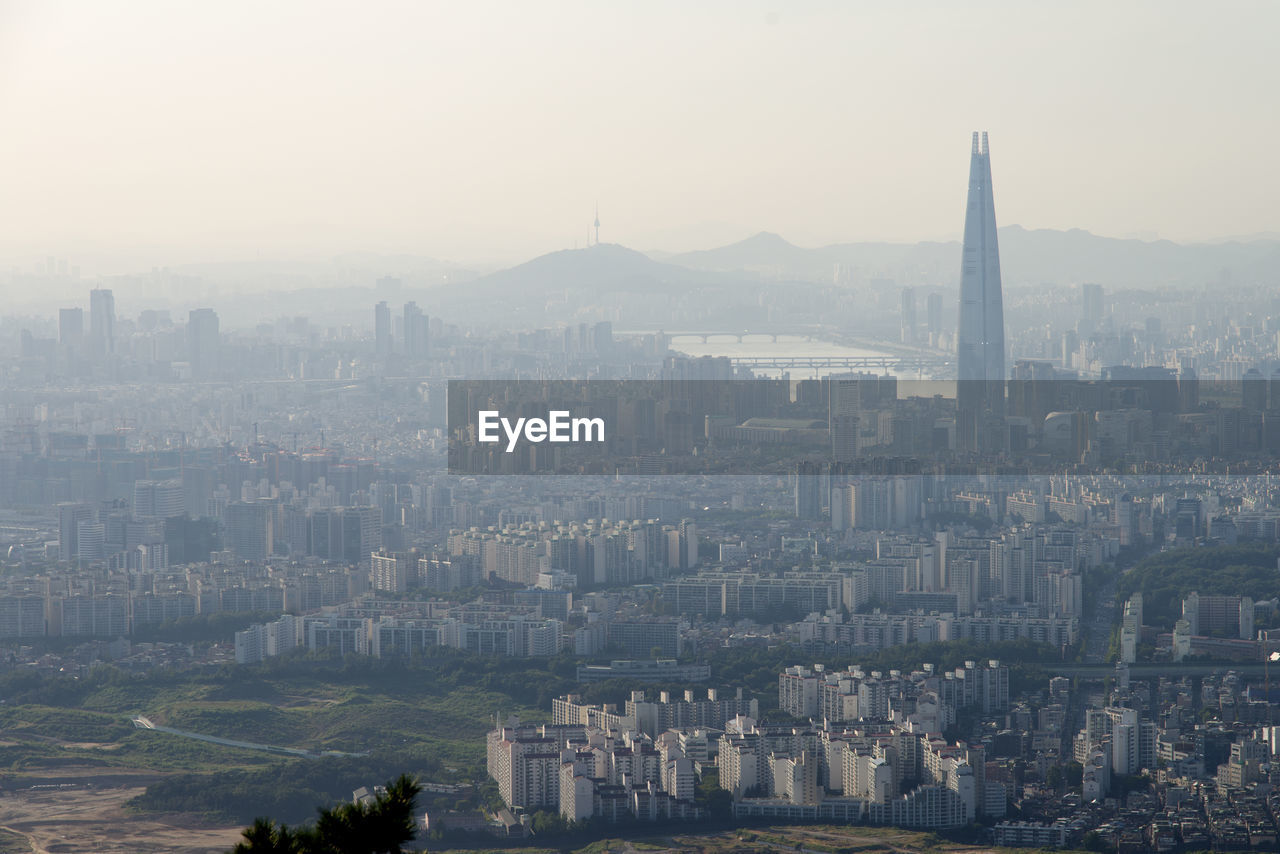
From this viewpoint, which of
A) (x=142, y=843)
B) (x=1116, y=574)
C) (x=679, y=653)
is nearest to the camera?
(x=142, y=843)

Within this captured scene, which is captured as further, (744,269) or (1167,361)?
(744,269)

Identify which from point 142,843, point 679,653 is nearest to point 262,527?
point 679,653

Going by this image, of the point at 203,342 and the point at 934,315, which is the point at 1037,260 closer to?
the point at 934,315

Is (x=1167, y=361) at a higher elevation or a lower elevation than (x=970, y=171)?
lower

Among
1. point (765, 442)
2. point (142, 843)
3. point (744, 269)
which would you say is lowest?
point (142, 843)

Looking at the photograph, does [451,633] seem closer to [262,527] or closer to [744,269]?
[262,527]

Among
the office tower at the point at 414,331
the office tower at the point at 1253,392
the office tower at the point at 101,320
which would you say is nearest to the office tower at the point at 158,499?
the office tower at the point at 101,320
